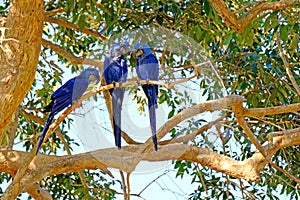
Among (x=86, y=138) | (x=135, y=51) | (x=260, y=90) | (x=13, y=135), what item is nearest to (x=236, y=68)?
(x=260, y=90)

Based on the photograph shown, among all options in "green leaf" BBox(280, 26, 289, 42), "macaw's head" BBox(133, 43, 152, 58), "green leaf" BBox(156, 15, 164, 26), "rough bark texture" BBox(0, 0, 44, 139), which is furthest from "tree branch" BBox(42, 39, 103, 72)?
"green leaf" BBox(280, 26, 289, 42)

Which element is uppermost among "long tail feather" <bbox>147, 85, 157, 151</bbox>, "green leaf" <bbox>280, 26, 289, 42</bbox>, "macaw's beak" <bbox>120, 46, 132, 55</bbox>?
"macaw's beak" <bbox>120, 46, 132, 55</bbox>

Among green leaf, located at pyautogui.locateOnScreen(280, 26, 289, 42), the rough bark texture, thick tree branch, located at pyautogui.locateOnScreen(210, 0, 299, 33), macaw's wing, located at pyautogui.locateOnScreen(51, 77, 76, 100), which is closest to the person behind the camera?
the rough bark texture

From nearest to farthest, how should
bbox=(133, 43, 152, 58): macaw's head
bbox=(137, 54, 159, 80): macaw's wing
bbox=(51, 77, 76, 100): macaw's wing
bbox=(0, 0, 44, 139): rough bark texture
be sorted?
bbox=(0, 0, 44, 139): rough bark texture → bbox=(51, 77, 76, 100): macaw's wing → bbox=(137, 54, 159, 80): macaw's wing → bbox=(133, 43, 152, 58): macaw's head

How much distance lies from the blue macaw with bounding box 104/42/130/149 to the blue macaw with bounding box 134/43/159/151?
0.25 feet

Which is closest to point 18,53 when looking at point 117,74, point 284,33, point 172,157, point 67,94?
point 67,94

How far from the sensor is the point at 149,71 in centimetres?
304

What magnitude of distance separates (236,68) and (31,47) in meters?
1.55

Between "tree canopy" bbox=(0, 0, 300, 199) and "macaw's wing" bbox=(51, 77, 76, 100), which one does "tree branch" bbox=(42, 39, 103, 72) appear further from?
"macaw's wing" bbox=(51, 77, 76, 100)

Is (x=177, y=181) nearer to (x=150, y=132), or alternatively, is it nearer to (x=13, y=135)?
(x=150, y=132)

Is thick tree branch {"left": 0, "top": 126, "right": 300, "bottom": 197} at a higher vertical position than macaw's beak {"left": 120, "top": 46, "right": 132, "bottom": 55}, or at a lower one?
lower

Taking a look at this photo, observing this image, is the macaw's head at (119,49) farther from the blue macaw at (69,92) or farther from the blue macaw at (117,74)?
the blue macaw at (69,92)

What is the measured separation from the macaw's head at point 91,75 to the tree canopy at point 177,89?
88 mm

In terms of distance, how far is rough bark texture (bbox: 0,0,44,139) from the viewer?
237 cm
